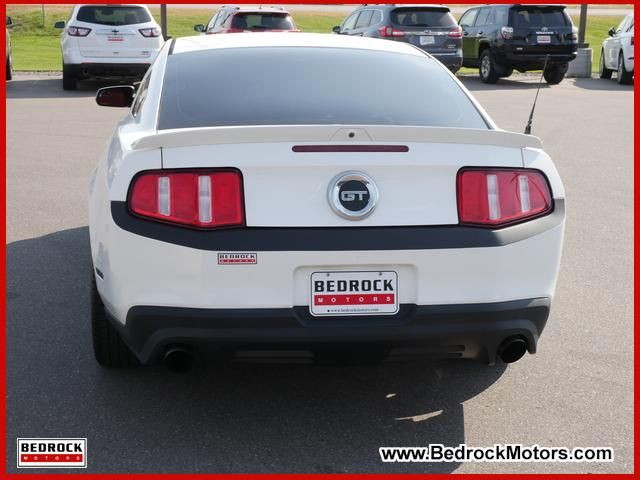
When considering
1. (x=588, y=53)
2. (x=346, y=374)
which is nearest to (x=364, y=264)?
(x=346, y=374)

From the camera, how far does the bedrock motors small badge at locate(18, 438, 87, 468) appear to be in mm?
3811

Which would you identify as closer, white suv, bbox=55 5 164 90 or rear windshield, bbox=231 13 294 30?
white suv, bbox=55 5 164 90

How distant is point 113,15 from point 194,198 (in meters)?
16.7

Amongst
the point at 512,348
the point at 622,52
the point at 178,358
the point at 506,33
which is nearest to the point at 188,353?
the point at 178,358

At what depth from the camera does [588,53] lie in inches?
989

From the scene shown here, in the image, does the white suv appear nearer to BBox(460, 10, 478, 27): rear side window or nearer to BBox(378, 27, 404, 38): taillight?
BBox(378, 27, 404, 38): taillight

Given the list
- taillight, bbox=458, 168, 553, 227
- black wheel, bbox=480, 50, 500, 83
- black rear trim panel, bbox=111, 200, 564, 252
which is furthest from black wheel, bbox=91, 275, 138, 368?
black wheel, bbox=480, 50, 500, 83

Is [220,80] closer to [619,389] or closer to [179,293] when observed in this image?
[179,293]

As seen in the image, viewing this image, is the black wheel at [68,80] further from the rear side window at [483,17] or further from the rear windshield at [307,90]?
the rear windshield at [307,90]

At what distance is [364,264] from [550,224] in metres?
0.82

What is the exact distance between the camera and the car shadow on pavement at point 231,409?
3828 millimetres

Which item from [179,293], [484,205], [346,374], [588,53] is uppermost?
[484,205]

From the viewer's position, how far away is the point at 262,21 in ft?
71.5

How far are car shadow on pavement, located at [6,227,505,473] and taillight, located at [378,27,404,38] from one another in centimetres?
1774
